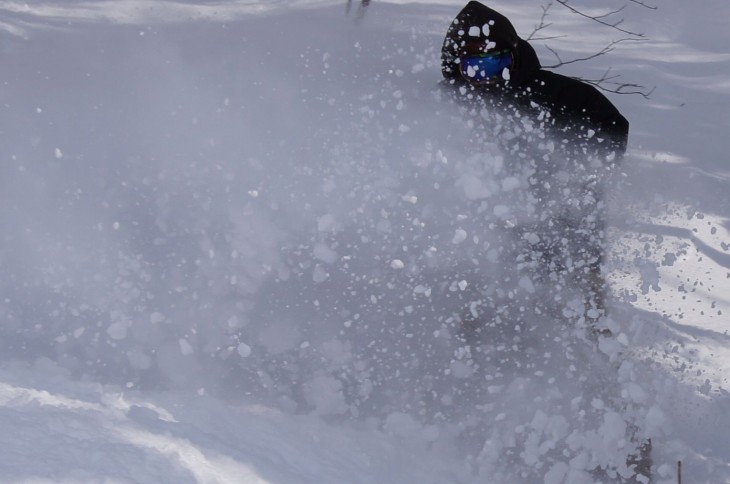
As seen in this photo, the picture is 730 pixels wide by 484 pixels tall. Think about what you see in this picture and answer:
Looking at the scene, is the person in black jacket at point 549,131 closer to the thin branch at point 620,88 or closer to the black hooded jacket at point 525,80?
the black hooded jacket at point 525,80

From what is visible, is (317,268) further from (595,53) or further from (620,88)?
(595,53)

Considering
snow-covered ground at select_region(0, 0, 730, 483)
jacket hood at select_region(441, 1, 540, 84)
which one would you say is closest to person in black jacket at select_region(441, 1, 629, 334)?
jacket hood at select_region(441, 1, 540, 84)

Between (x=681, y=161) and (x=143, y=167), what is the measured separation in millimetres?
3359

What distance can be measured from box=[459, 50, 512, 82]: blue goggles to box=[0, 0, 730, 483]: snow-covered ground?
0.63 meters

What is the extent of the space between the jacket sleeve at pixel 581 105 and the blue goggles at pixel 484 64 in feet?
0.52

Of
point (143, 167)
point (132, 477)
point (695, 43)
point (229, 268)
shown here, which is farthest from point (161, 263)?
point (695, 43)

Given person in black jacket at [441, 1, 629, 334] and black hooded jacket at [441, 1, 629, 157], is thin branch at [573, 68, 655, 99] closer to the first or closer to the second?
person in black jacket at [441, 1, 629, 334]

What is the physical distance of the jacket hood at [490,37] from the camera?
9.40 feet

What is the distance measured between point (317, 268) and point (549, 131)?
1406 mm

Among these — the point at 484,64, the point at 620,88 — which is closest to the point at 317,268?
the point at 484,64

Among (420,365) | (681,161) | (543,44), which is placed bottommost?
(420,365)

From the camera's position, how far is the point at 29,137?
4156 millimetres

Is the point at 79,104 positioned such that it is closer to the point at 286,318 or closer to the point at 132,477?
the point at 286,318

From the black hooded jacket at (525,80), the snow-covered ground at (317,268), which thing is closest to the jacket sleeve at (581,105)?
the black hooded jacket at (525,80)
